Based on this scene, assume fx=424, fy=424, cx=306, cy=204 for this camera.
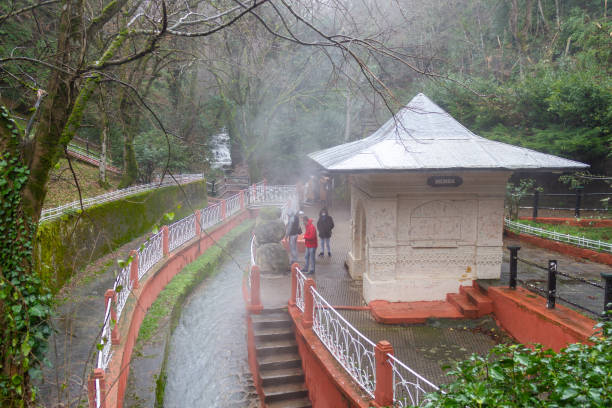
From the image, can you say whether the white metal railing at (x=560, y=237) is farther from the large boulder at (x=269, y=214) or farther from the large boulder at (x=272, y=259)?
the large boulder at (x=269, y=214)

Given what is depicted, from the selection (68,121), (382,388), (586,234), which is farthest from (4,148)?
(586,234)

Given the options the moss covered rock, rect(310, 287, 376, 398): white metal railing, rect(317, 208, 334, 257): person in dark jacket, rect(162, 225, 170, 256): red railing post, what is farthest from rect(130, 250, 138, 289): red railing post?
rect(317, 208, 334, 257): person in dark jacket

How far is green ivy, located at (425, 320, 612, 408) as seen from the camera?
2.57 meters

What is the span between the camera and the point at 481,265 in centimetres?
895

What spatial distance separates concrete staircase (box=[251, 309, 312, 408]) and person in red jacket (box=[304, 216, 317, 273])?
2261 mm

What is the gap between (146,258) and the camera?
11.4m

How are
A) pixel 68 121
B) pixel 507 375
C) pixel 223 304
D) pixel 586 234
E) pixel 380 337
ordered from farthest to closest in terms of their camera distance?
pixel 586 234 → pixel 223 304 → pixel 380 337 → pixel 68 121 → pixel 507 375

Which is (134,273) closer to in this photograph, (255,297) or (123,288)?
(123,288)

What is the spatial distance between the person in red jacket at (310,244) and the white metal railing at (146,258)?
1.46 meters

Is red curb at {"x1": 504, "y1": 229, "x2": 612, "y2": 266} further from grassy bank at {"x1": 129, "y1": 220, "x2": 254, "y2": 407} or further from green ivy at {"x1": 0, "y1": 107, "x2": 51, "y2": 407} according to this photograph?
green ivy at {"x1": 0, "y1": 107, "x2": 51, "y2": 407}

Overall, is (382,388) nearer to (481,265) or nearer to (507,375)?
(507,375)

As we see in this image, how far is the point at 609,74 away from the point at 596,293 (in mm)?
12959

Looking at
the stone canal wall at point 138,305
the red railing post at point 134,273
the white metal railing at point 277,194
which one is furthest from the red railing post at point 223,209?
the red railing post at point 134,273

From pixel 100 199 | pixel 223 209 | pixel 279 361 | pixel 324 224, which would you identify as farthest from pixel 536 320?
pixel 223 209
